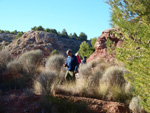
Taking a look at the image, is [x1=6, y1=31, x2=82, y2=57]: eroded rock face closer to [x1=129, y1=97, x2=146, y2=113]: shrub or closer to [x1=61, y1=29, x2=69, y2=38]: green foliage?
[x1=129, y1=97, x2=146, y2=113]: shrub

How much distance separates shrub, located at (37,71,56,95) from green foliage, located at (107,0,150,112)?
2761 millimetres

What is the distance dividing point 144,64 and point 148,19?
0.94 meters

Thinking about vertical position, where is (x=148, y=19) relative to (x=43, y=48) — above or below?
below

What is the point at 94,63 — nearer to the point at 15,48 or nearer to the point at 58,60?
the point at 58,60

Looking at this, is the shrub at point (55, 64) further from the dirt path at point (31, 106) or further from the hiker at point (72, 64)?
the dirt path at point (31, 106)

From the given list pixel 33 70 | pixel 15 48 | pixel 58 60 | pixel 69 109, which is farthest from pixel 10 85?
pixel 15 48

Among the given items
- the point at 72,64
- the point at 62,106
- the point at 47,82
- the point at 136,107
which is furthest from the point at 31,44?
the point at 136,107

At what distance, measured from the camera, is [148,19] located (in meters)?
2.94

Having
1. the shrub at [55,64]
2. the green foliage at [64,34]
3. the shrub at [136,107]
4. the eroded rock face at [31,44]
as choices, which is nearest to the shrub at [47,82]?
the shrub at [136,107]

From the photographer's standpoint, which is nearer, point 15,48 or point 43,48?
point 15,48

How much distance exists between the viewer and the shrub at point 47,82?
17.1ft

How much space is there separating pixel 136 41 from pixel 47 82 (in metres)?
3.62

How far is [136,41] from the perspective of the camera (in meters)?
2.82

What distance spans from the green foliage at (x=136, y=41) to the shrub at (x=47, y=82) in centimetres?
276
